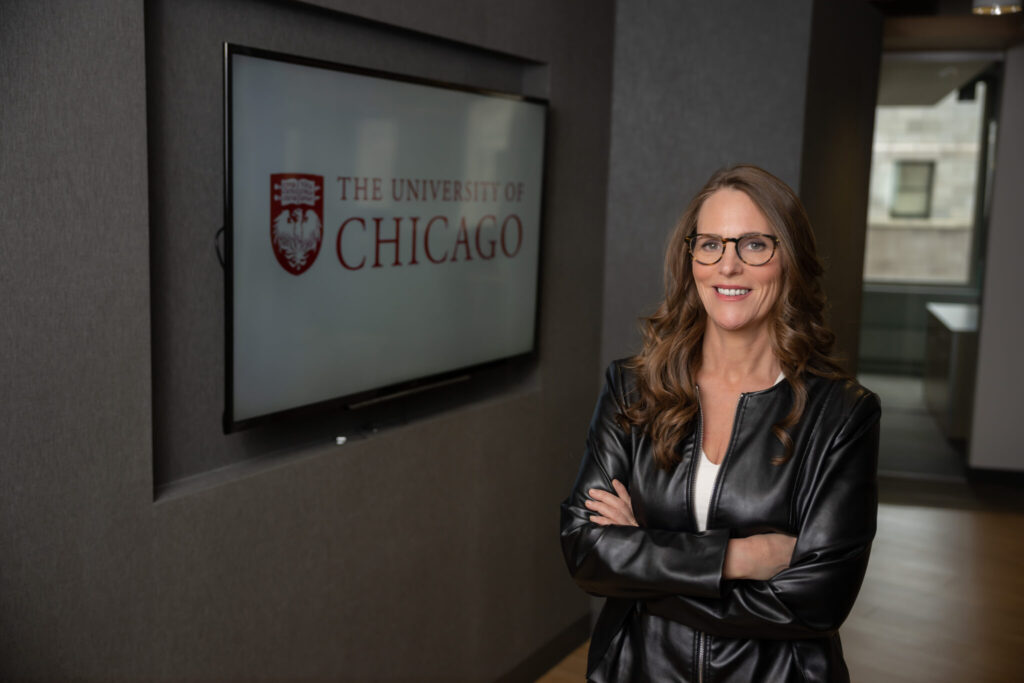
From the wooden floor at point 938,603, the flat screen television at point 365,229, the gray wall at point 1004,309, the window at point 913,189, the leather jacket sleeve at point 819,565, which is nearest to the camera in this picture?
the leather jacket sleeve at point 819,565

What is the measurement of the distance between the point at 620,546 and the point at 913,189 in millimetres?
5173

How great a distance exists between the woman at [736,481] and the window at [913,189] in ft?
15.8

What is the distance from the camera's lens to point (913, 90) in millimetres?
6180

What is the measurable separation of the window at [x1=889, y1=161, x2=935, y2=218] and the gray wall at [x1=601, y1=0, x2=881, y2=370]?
7.51ft

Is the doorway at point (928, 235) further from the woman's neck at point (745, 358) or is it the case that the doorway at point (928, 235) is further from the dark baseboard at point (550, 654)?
the woman's neck at point (745, 358)

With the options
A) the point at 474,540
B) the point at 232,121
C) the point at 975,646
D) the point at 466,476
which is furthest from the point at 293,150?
the point at 975,646

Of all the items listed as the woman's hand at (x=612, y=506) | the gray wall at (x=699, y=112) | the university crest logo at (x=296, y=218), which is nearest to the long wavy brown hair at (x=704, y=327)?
the woman's hand at (x=612, y=506)

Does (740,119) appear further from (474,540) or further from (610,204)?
(474,540)

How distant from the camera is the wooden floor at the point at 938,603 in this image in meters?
3.94

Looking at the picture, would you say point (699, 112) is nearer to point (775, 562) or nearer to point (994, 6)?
point (994, 6)

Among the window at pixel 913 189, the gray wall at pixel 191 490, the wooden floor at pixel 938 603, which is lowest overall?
the wooden floor at pixel 938 603

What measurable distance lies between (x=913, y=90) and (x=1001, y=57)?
525mm

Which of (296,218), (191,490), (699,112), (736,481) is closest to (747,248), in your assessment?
(736,481)

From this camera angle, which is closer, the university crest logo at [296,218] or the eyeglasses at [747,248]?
the eyeglasses at [747,248]
